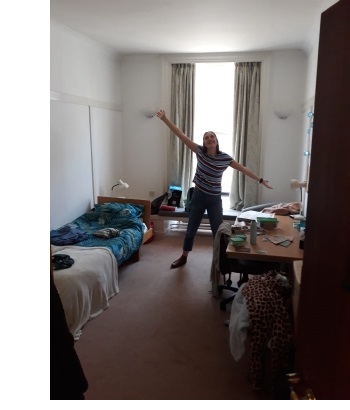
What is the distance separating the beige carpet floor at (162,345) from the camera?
2.12 meters

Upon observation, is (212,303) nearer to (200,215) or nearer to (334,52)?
(200,215)

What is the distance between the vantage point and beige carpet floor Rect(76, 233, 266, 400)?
2.12 m

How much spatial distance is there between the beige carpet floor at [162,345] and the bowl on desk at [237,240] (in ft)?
2.45

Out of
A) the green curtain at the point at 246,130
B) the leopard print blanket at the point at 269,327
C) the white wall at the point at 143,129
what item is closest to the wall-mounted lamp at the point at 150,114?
the white wall at the point at 143,129

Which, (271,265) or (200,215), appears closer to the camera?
(271,265)

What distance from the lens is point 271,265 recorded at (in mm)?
2836

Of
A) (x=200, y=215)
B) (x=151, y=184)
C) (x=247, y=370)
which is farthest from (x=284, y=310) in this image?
(x=151, y=184)

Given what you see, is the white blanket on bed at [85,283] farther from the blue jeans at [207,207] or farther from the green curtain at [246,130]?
the green curtain at [246,130]

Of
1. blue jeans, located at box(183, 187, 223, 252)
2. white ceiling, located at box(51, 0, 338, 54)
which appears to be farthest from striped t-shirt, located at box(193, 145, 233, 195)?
white ceiling, located at box(51, 0, 338, 54)

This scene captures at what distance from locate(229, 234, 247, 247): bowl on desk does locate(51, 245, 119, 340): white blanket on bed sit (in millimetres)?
1204

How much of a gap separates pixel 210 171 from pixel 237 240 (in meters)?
1.22

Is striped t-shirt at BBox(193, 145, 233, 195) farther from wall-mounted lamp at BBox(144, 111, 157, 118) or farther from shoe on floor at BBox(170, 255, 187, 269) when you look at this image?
wall-mounted lamp at BBox(144, 111, 157, 118)

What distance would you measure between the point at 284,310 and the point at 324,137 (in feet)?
4.37

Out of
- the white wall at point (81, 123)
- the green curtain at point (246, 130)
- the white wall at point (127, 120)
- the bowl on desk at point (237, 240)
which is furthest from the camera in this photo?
the green curtain at point (246, 130)
